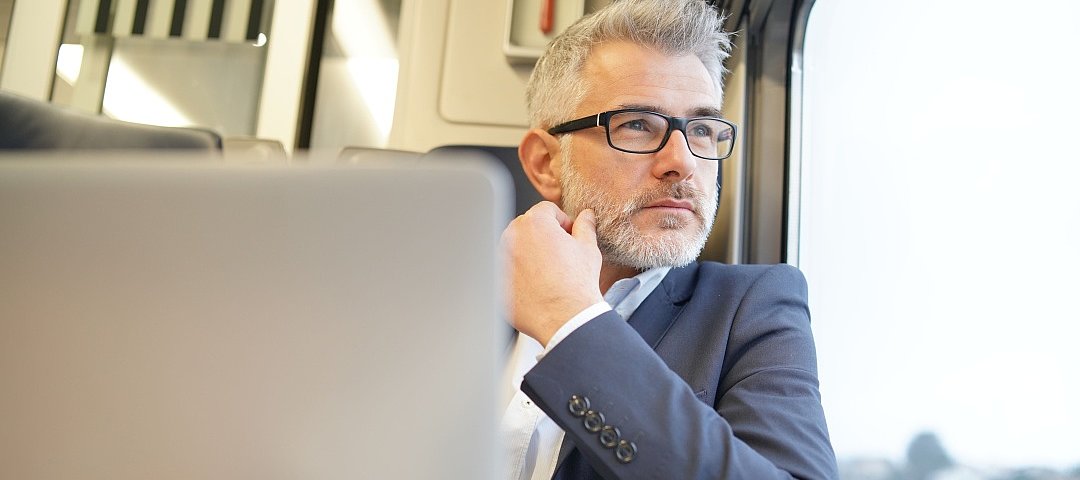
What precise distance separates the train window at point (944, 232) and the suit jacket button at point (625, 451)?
0.59m

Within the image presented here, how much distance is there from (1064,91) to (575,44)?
753 millimetres

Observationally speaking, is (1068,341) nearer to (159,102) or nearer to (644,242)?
(644,242)

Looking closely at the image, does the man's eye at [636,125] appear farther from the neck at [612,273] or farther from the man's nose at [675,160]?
the neck at [612,273]

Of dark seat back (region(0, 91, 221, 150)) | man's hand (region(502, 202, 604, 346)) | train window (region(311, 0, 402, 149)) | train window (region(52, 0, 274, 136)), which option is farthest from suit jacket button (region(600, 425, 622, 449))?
train window (region(52, 0, 274, 136))

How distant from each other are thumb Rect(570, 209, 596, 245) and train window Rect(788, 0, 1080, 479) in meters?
0.60

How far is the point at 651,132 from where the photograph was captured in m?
1.29

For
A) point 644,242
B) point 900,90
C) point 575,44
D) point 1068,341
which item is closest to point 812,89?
point 900,90

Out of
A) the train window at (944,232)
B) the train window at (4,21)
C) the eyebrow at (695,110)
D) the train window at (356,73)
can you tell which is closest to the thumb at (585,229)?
the eyebrow at (695,110)

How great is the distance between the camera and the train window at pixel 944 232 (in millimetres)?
1066

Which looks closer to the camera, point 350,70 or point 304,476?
point 304,476

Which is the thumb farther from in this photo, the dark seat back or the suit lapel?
the dark seat back

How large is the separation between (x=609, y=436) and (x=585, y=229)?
1.25ft

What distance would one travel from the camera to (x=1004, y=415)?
1.12 meters

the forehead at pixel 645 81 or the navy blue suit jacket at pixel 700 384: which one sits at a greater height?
the forehead at pixel 645 81
